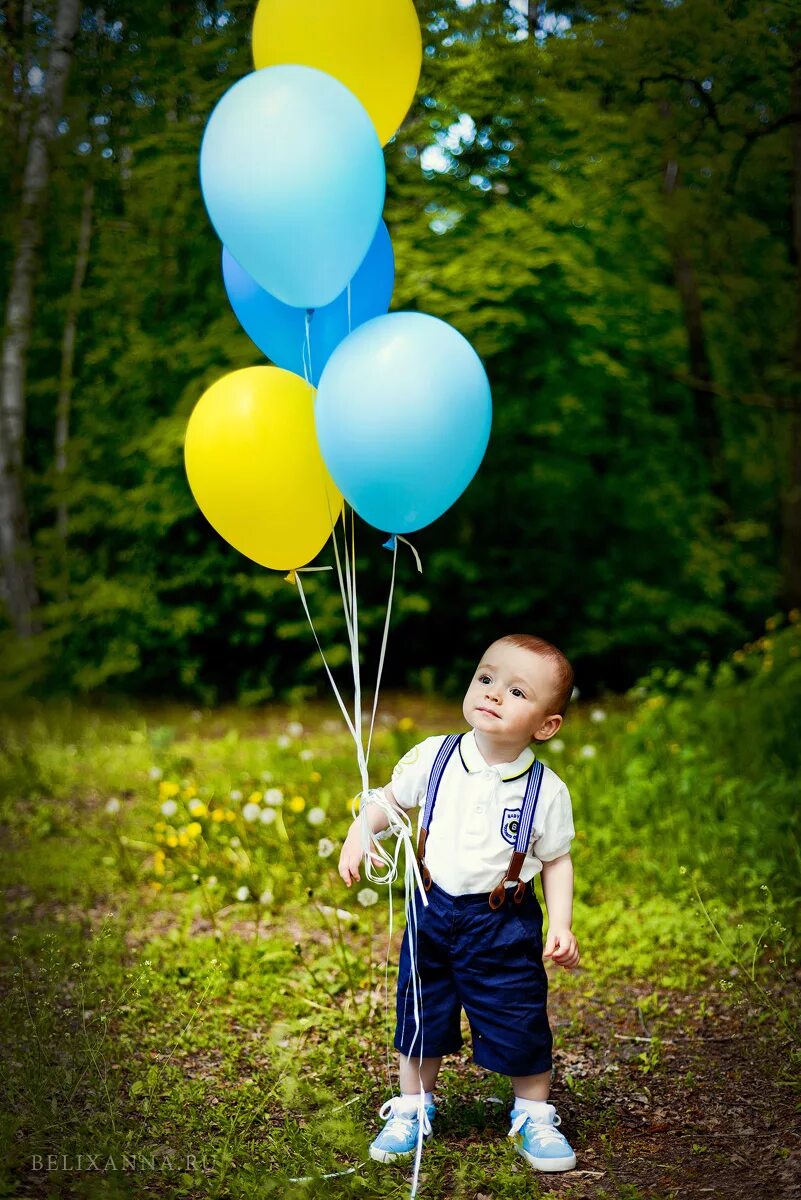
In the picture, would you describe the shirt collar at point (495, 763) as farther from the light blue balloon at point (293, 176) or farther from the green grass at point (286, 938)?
the light blue balloon at point (293, 176)

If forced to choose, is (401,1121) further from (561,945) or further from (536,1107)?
(561,945)

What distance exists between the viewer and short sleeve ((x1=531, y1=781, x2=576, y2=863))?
2416 millimetres

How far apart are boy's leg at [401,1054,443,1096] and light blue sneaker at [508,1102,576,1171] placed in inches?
8.1

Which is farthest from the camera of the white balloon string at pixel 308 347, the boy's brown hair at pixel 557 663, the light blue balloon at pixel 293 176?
the white balloon string at pixel 308 347

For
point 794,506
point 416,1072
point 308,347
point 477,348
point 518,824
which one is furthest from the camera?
point 794,506

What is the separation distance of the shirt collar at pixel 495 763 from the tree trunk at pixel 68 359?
17.8 feet

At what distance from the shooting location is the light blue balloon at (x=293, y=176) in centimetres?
231

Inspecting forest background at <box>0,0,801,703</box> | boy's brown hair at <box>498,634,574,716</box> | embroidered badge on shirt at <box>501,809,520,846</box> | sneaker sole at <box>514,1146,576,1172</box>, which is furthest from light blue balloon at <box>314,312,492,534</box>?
forest background at <box>0,0,801,703</box>

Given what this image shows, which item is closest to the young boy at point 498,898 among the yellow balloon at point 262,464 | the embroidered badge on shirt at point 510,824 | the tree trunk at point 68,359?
the embroidered badge on shirt at point 510,824

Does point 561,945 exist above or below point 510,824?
below

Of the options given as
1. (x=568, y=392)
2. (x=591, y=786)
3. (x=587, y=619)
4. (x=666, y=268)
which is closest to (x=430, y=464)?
(x=591, y=786)

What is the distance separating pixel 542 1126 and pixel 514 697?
96 centimetres

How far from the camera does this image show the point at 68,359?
7.50m

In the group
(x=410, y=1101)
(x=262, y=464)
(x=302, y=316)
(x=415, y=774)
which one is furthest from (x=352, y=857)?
(x=302, y=316)
